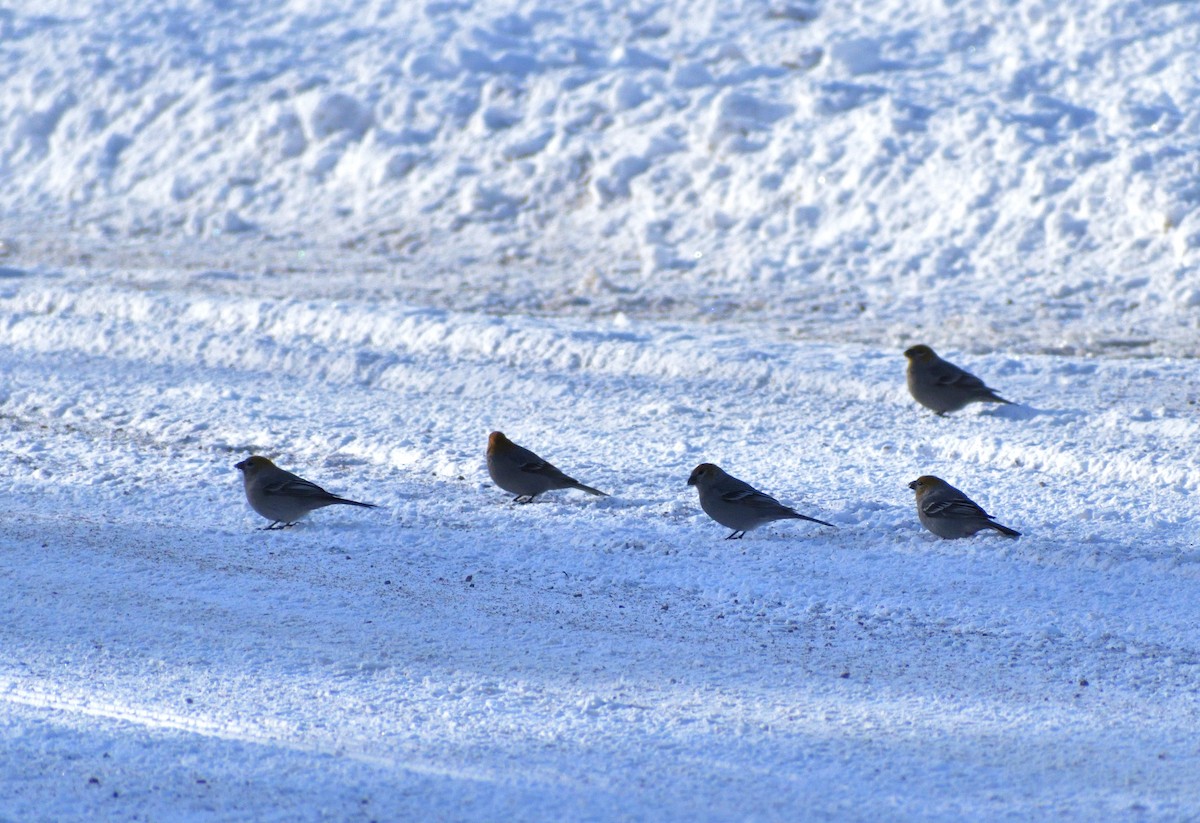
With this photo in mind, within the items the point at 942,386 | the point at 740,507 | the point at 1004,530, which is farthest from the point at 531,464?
the point at 942,386

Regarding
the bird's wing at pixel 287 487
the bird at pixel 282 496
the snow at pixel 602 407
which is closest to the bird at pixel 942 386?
the snow at pixel 602 407

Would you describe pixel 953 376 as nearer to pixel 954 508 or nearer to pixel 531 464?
pixel 954 508

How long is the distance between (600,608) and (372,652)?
100 cm

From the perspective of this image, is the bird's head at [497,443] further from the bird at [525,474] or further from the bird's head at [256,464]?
the bird's head at [256,464]

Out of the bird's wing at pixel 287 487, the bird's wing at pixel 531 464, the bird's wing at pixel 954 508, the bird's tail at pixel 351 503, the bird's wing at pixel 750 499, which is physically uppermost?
the bird's wing at pixel 954 508

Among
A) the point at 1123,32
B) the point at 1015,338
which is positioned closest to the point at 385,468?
the point at 1015,338

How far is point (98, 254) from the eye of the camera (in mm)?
16141

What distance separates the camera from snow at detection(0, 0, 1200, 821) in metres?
4.86

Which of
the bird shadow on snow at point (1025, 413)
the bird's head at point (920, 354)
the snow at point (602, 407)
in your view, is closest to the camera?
the snow at point (602, 407)

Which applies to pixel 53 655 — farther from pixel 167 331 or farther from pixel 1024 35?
pixel 1024 35

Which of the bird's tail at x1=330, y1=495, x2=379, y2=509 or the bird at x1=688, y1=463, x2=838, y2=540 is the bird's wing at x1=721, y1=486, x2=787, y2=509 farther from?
the bird's tail at x1=330, y1=495, x2=379, y2=509

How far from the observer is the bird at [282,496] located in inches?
286

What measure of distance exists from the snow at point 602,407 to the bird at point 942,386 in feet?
0.49

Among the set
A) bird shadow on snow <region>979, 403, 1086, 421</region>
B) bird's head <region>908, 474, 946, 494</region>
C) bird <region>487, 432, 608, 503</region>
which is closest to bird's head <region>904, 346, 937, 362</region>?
bird shadow on snow <region>979, 403, 1086, 421</region>
